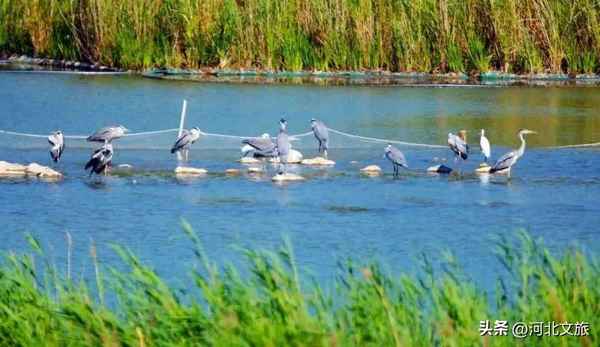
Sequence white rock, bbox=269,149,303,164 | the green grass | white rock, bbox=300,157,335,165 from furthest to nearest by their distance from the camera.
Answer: white rock, bbox=269,149,303,164, white rock, bbox=300,157,335,165, the green grass

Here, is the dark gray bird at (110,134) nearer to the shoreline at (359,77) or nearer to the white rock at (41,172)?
the white rock at (41,172)

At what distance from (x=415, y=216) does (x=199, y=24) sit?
14210 mm

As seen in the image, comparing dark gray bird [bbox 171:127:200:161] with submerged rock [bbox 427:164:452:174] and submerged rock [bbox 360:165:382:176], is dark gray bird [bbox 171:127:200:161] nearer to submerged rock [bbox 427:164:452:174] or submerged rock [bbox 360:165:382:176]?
submerged rock [bbox 360:165:382:176]

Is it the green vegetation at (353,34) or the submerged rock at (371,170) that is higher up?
the green vegetation at (353,34)

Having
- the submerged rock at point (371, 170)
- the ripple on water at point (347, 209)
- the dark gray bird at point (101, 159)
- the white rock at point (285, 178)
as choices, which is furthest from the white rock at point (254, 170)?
the ripple on water at point (347, 209)

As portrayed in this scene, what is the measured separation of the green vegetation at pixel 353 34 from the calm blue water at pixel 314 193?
358cm

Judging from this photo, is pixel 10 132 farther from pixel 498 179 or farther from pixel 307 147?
pixel 498 179

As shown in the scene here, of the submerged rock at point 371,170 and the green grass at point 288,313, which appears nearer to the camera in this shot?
the green grass at point 288,313

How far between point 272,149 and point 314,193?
75.0 inches

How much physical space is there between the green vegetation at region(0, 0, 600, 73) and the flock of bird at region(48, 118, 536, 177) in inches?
354

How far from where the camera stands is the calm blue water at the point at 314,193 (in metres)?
9.90

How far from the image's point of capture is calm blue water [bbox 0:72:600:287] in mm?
9898

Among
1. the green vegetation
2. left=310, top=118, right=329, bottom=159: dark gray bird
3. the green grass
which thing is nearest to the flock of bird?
left=310, top=118, right=329, bottom=159: dark gray bird

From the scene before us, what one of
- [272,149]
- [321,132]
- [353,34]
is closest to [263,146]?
[272,149]
